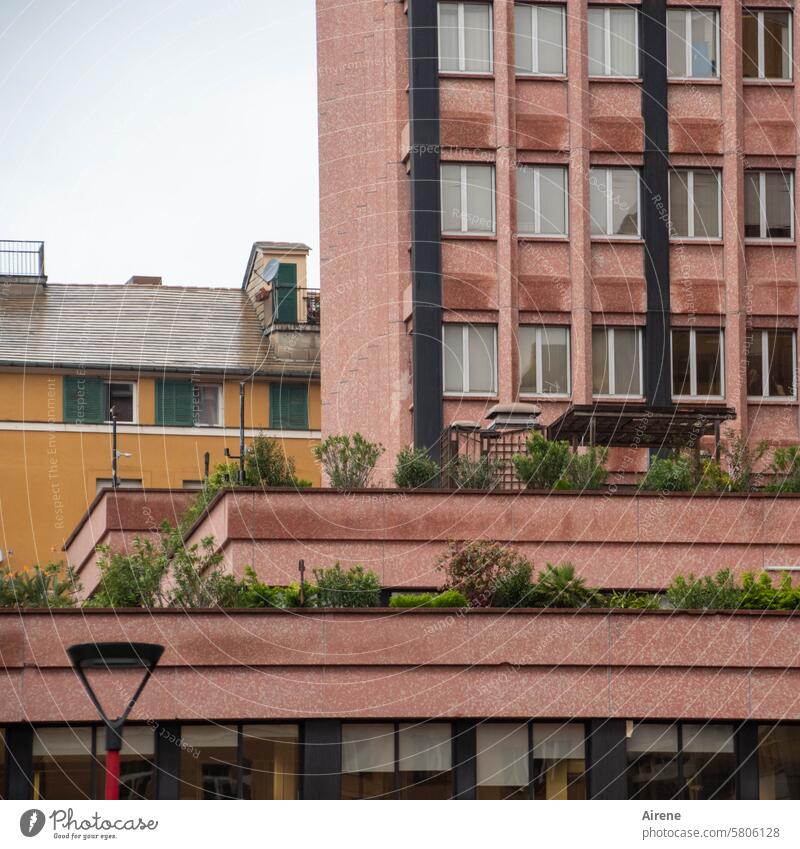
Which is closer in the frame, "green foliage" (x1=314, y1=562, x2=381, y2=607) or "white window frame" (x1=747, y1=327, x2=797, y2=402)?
"green foliage" (x1=314, y1=562, x2=381, y2=607)

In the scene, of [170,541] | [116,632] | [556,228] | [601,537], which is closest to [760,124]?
[556,228]

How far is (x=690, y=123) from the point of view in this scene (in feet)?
163

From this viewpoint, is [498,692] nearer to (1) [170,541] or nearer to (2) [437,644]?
(2) [437,644]

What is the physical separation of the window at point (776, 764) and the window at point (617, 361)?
11.9 m

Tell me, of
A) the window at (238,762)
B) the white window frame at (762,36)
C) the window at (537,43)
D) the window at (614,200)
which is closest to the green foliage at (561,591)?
the window at (238,762)

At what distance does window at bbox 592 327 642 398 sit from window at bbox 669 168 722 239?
2673mm

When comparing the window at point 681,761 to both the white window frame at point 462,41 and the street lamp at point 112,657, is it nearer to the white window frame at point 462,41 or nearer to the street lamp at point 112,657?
the street lamp at point 112,657

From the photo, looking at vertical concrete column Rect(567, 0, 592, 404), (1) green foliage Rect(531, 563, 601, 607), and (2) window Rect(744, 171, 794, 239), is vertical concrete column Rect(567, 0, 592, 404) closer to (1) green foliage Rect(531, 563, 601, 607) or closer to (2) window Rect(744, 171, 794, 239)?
(2) window Rect(744, 171, 794, 239)

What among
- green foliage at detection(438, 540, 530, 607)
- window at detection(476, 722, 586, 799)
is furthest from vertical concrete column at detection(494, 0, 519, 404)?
window at detection(476, 722, 586, 799)

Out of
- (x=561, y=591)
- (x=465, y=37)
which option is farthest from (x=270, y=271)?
→ (x=561, y=591)

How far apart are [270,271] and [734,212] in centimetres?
2659

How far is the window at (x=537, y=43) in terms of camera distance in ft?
161

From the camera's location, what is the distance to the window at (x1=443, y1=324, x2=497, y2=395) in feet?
159

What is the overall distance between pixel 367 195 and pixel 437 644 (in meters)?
16.5
